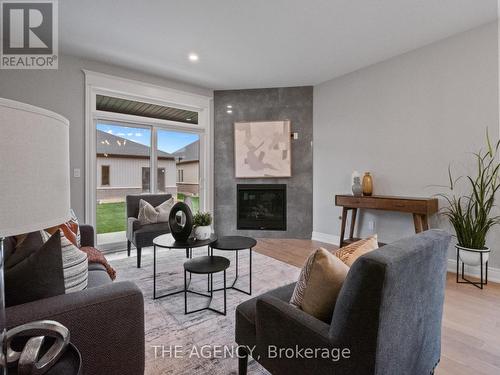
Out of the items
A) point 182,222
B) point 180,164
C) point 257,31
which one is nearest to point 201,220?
point 182,222

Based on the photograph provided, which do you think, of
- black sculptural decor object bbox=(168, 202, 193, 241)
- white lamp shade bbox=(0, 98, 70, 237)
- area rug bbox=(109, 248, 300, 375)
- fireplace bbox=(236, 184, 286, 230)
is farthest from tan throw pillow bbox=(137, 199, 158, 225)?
white lamp shade bbox=(0, 98, 70, 237)

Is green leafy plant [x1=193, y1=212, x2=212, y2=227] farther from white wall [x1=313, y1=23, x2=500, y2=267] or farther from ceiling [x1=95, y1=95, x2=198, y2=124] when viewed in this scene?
white wall [x1=313, y1=23, x2=500, y2=267]

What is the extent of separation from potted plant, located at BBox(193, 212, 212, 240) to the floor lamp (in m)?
1.58

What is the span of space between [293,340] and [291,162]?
3.74m

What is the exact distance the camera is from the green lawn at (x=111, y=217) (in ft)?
12.1

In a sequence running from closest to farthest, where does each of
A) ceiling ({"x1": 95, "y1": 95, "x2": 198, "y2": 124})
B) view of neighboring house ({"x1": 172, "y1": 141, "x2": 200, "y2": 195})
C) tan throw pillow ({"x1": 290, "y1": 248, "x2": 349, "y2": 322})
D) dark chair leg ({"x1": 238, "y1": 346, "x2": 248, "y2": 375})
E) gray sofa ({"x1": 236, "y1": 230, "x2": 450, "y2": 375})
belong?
gray sofa ({"x1": 236, "y1": 230, "x2": 450, "y2": 375}) < tan throw pillow ({"x1": 290, "y1": 248, "x2": 349, "y2": 322}) < dark chair leg ({"x1": 238, "y1": 346, "x2": 248, "y2": 375}) < ceiling ({"x1": 95, "y1": 95, "x2": 198, "y2": 124}) < view of neighboring house ({"x1": 172, "y1": 141, "x2": 200, "y2": 195})

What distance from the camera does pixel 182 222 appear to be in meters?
2.25

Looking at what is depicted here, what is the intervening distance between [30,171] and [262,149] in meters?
4.15

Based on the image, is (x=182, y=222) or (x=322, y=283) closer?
(x=322, y=283)

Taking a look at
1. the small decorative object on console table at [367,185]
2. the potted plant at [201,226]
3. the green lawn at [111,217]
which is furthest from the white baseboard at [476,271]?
the green lawn at [111,217]

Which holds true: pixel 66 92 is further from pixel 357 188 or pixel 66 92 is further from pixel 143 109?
pixel 357 188

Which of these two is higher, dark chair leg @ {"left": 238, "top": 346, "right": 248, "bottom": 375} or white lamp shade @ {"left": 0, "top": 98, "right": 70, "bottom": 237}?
white lamp shade @ {"left": 0, "top": 98, "right": 70, "bottom": 237}

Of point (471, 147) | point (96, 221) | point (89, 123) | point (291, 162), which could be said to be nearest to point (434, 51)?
point (471, 147)

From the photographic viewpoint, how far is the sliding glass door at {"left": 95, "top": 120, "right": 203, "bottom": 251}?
12.1ft
